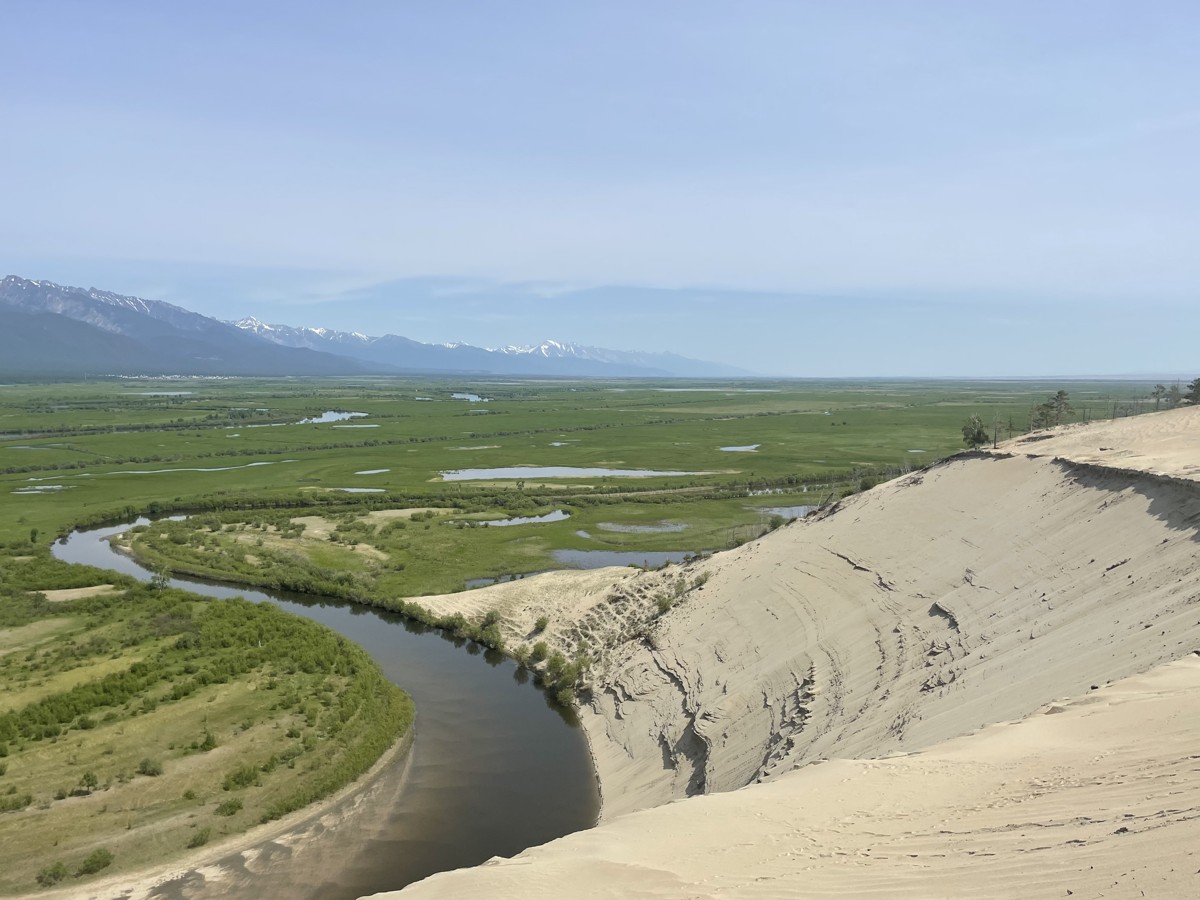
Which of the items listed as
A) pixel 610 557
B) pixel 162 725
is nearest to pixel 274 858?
pixel 162 725

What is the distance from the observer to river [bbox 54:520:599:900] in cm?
2033

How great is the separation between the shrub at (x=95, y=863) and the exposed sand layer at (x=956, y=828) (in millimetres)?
13196

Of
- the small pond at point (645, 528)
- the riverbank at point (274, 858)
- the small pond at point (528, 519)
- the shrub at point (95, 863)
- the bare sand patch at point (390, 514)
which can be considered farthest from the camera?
the small pond at point (528, 519)

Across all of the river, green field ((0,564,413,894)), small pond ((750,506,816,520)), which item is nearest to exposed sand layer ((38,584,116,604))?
green field ((0,564,413,894))

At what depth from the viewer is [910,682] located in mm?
21844

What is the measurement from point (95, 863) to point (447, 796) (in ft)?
32.5

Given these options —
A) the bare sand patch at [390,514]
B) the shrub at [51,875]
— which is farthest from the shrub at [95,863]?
the bare sand patch at [390,514]

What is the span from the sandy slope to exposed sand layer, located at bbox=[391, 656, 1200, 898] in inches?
1.9

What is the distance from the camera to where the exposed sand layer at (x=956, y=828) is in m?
9.16

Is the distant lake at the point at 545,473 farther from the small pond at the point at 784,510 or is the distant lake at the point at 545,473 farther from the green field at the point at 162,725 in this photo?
the green field at the point at 162,725

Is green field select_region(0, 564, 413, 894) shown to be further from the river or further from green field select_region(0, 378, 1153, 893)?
the river

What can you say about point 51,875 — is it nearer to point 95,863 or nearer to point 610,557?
point 95,863

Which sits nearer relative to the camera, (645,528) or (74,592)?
(74,592)

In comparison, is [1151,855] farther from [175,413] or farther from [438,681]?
[175,413]
